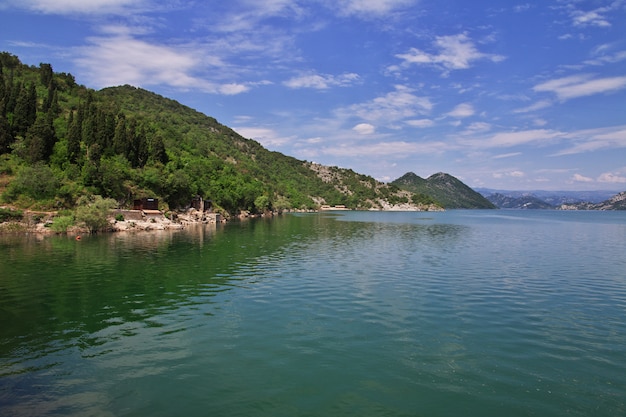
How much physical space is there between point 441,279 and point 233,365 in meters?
22.2

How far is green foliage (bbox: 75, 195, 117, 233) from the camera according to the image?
6919cm

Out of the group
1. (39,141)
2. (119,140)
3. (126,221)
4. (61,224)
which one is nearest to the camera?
(61,224)

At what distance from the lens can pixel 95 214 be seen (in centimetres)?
7006

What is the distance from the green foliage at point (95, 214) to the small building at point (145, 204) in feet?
52.2

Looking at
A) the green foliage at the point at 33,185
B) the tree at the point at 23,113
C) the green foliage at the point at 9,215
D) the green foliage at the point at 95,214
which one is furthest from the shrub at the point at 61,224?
the tree at the point at 23,113

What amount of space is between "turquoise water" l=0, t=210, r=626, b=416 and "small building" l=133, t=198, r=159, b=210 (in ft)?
183

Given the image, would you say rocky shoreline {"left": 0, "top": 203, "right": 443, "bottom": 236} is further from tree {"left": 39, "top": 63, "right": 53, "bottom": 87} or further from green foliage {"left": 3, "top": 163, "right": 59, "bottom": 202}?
tree {"left": 39, "top": 63, "right": 53, "bottom": 87}

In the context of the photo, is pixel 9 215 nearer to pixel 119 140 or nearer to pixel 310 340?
pixel 119 140

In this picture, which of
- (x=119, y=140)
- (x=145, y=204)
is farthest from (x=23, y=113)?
(x=145, y=204)

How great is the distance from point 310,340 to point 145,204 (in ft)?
275

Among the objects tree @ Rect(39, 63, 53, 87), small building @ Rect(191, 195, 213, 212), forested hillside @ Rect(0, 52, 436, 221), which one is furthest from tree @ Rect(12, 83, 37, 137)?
tree @ Rect(39, 63, 53, 87)

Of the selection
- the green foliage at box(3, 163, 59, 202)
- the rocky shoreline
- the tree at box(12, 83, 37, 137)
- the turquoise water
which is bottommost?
the turquoise water

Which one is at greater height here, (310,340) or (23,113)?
(23,113)

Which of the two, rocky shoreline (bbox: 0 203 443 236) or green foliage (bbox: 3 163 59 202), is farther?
green foliage (bbox: 3 163 59 202)
